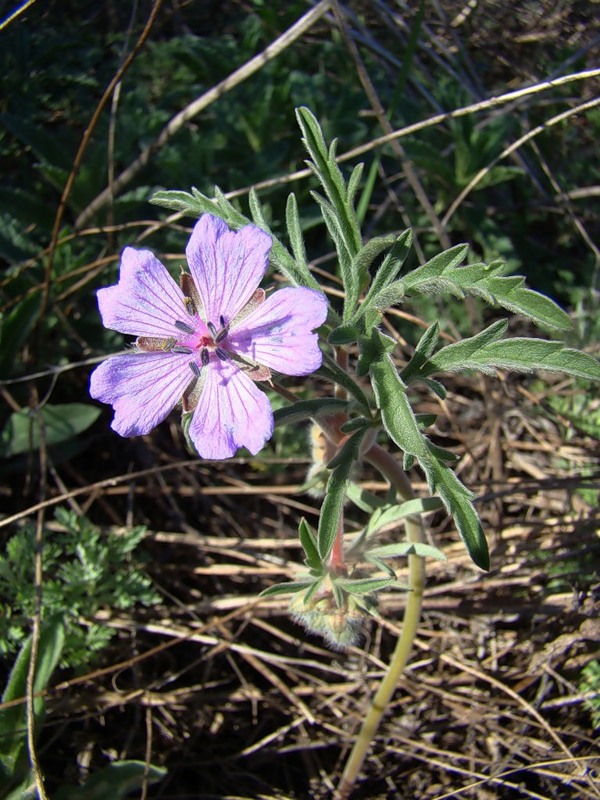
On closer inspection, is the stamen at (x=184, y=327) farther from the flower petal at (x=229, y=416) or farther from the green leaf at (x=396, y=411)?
the green leaf at (x=396, y=411)

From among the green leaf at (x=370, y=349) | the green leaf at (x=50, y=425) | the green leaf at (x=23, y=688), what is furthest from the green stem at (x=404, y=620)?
the green leaf at (x=50, y=425)

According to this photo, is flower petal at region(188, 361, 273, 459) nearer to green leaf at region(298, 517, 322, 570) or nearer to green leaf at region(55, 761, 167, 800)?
green leaf at region(298, 517, 322, 570)

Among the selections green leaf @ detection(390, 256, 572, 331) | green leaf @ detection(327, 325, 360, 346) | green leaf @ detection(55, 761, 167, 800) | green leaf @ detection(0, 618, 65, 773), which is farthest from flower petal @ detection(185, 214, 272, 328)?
green leaf @ detection(55, 761, 167, 800)

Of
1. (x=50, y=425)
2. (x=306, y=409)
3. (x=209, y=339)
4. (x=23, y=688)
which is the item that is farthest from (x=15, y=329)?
(x=306, y=409)

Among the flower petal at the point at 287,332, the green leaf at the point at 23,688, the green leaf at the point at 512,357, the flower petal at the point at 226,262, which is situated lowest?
the green leaf at the point at 23,688

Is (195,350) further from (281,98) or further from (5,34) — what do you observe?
(5,34)

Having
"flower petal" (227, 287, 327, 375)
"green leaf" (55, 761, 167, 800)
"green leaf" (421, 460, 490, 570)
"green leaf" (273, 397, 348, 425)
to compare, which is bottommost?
"green leaf" (55, 761, 167, 800)
